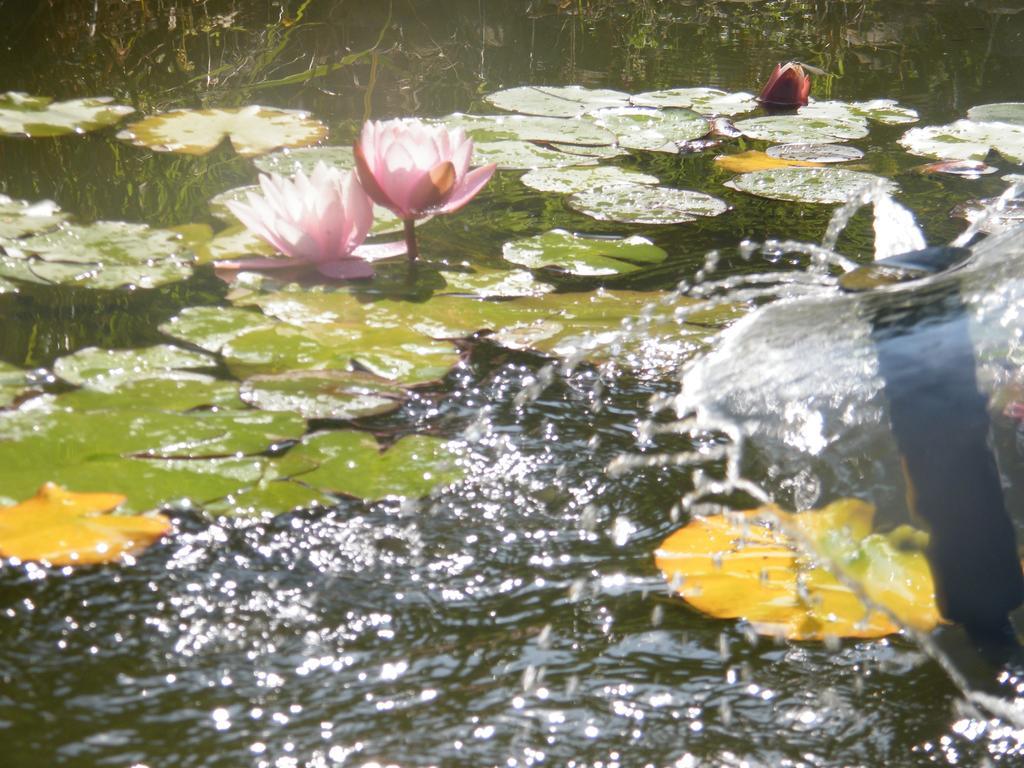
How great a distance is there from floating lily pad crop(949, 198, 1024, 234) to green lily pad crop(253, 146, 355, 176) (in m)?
1.23

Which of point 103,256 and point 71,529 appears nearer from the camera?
point 71,529

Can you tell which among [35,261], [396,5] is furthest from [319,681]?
[396,5]

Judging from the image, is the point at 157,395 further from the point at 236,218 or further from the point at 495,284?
the point at 236,218

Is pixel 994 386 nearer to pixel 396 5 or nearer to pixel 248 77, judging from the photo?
pixel 248 77

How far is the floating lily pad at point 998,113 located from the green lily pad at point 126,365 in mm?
2223

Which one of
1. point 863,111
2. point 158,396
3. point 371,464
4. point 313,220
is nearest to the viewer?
point 371,464

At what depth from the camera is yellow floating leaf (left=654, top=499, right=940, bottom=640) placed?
41.0 inches

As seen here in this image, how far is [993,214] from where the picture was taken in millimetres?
2135

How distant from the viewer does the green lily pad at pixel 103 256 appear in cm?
181

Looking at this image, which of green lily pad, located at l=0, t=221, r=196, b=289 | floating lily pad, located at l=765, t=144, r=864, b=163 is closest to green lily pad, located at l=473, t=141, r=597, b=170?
floating lily pad, located at l=765, t=144, r=864, b=163

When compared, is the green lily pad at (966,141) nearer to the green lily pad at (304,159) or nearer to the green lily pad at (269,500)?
the green lily pad at (304,159)

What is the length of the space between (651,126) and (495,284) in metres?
1.16

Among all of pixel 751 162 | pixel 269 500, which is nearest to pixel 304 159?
pixel 751 162

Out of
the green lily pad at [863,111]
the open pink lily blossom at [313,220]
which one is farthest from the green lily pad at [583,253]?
the green lily pad at [863,111]
